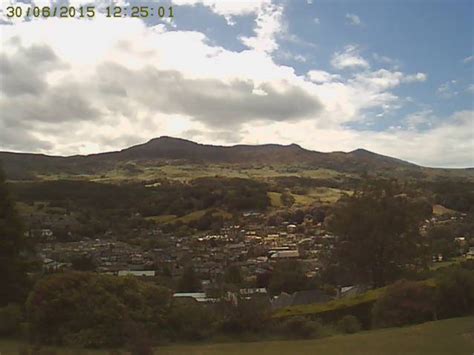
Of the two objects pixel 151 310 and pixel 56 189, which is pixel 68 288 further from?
pixel 56 189

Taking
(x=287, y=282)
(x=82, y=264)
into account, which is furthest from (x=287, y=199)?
(x=82, y=264)

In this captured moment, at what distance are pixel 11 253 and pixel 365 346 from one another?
10387 millimetres

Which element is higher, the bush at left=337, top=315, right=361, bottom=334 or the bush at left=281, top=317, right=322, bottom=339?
the bush at left=281, top=317, right=322, bottom=339

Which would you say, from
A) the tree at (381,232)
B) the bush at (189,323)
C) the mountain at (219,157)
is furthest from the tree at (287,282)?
the mountain at (219,157)

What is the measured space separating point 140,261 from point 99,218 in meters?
24.0

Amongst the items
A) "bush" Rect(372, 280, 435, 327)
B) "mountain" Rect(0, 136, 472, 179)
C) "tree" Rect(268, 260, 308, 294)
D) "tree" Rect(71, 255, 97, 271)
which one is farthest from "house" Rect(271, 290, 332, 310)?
"mountain" Rect(0, 136, 472, 179)

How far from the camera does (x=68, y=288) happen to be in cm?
1159

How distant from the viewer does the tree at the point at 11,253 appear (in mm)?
15664

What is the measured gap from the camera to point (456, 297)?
1474 cm

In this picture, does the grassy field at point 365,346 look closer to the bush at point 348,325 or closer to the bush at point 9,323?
the bush at point 9,323

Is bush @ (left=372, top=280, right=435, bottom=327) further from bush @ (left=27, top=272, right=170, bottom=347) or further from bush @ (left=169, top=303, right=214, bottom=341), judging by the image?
bush @ (left=27, top=272, right=170, bottom=347)

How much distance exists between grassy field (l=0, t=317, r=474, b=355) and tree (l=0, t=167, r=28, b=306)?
15.0 feet

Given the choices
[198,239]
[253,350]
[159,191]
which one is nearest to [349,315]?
[253,350]

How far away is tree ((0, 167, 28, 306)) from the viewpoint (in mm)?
15664
